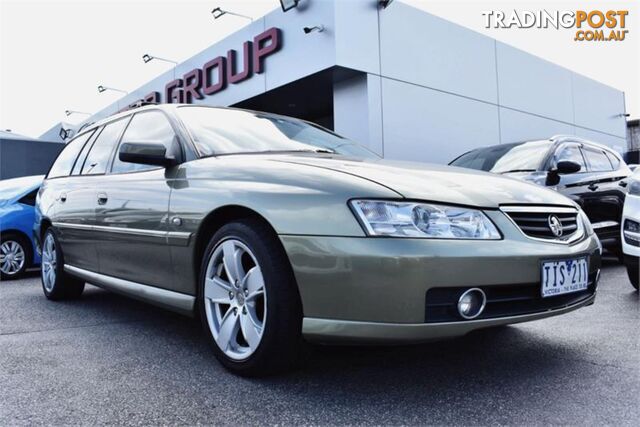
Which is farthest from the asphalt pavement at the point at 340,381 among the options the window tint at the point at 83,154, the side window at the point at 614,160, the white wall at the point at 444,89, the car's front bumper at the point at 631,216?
the white wall at the point at 444,89

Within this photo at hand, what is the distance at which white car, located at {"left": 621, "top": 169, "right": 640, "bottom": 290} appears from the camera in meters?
3.83

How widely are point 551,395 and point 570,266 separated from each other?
0.55 metres

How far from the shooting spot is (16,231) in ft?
21.5

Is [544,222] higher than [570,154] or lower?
lower

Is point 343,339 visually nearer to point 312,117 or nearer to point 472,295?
point 472,295

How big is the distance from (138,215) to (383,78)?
7.62m

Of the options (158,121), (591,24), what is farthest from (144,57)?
(158,121)

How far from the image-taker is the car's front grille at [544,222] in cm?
218

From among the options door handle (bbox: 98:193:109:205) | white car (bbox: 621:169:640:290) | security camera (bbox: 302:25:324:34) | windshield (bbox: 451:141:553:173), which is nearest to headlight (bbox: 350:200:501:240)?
door handle (bbox: 98:193:109:205)

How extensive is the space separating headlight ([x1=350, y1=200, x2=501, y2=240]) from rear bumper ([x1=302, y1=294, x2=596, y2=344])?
12.6 inches

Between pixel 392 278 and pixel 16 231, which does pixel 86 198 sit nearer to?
pixel 392 278

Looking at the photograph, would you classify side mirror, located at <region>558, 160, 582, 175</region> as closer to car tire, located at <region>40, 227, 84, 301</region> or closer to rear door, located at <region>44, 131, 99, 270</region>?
rear door, located at <region>44, 131, 99, 270</region>

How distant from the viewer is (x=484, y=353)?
2.62 metres


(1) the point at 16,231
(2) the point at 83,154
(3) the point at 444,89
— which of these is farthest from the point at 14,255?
(3) the point at 444,89
